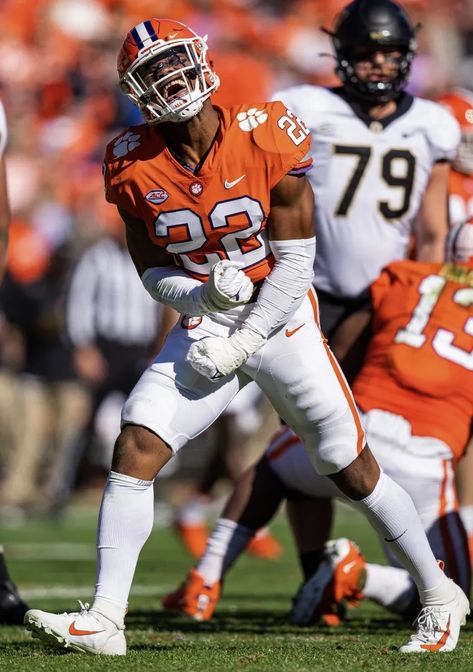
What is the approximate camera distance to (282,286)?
13.6 ft

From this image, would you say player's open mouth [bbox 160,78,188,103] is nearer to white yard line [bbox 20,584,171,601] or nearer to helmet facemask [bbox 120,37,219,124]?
helmet facemask [bbox 120,37,219,124]

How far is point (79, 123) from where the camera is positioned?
1392 centimetres

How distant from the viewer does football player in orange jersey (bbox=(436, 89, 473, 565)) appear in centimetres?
606

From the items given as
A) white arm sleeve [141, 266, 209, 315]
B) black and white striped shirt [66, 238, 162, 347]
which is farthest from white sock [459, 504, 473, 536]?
black and white striped shirt [66, 238, 162, 347]

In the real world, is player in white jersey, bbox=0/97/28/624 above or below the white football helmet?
below

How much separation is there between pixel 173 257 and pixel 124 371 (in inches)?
260

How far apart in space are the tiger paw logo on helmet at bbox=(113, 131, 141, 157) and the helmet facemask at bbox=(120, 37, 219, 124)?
5.2 inches

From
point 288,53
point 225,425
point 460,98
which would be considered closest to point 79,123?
point 288,53

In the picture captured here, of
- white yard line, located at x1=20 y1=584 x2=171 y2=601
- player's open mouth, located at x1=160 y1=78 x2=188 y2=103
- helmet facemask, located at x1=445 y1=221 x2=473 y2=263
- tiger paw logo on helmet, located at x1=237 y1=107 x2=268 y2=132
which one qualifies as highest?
player's open mouth, located at x1=160 y1=78 x2=188 y2=103

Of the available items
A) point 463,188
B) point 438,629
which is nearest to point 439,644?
point 438,629

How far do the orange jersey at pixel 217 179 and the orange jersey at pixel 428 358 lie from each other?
48.4 inches

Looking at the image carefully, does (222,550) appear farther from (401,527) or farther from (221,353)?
(221,353)

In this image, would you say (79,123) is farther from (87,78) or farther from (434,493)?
(434,493)

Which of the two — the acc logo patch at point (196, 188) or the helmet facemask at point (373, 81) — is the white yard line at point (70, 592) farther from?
the acc logo patch at point (196, 188)
